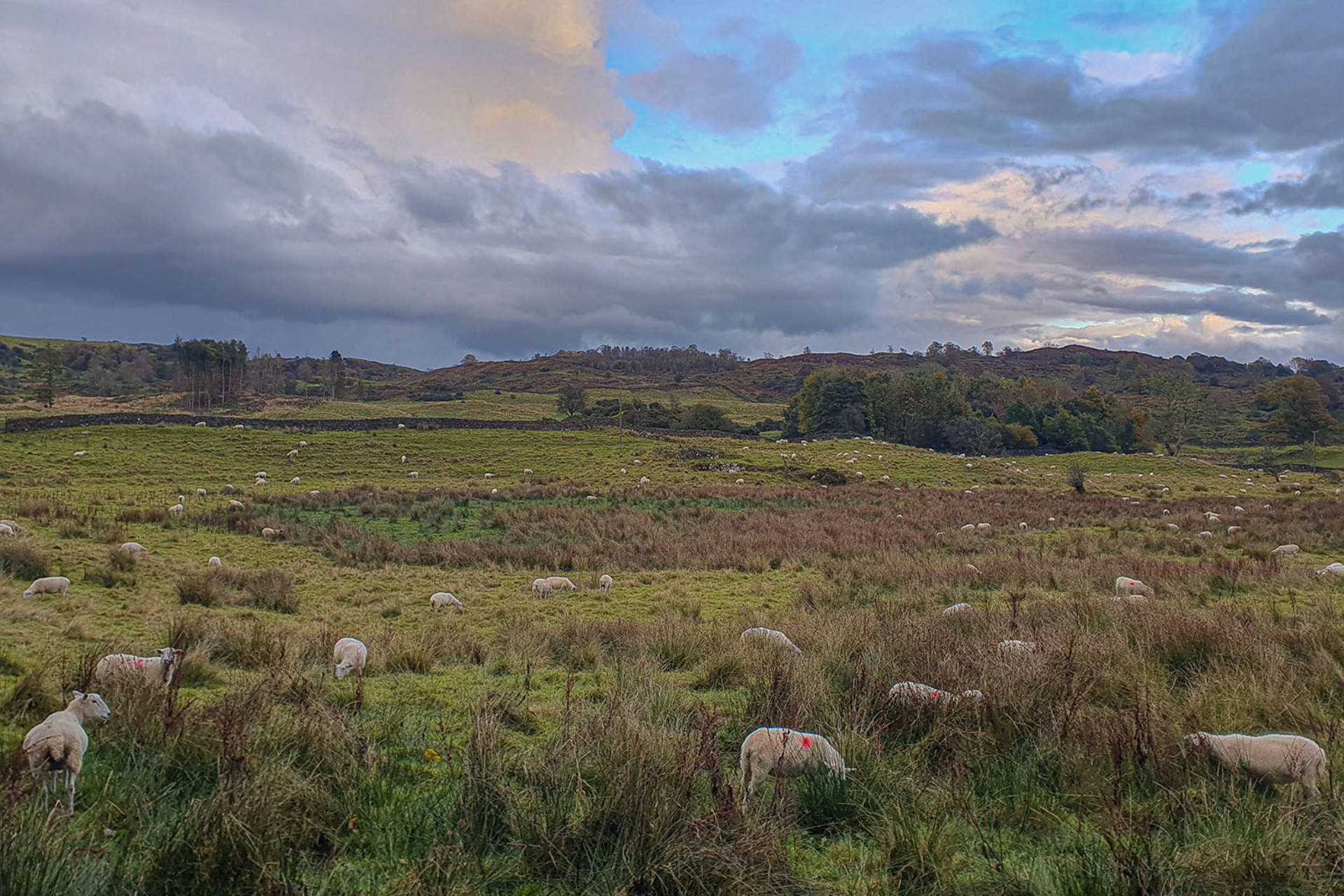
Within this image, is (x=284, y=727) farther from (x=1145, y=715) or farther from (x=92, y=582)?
(x=92, y=582)

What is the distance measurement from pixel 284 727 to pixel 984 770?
15.1 feet

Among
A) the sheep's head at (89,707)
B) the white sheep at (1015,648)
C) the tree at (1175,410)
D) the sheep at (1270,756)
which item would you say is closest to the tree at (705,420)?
the tree at (1175,410)

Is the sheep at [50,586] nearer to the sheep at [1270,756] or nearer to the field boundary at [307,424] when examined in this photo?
the sheep at [1270,756]

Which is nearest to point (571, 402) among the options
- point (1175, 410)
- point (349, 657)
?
point (1175, 410)

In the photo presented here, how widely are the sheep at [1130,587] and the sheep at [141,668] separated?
524 inches

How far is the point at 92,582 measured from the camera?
468 inches

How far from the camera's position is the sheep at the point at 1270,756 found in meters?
4.34

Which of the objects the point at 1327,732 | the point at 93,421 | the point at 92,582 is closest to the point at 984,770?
the point at 1327,732

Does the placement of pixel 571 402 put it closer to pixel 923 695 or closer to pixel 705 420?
pixel 705 420

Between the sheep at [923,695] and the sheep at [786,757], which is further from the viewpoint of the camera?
the sheep at [923,695]

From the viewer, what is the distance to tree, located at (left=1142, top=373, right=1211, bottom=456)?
266 ft

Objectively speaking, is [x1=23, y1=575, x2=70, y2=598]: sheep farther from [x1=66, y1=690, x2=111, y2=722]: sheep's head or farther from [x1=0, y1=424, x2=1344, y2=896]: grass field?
[x1=66, y1=690, x2=111, y2=722]: sheep's head

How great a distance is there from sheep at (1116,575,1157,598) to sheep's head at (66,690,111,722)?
13.6 metres

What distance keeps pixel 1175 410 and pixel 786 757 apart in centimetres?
9707
